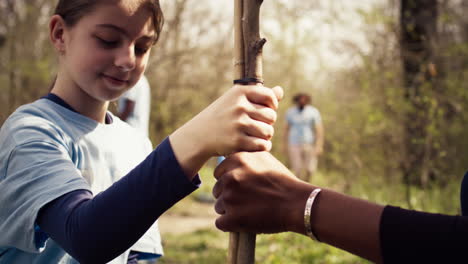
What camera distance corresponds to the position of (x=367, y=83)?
7348 millimetres

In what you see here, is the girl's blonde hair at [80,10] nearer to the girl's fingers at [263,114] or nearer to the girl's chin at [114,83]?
the girl's chin at [114,83]

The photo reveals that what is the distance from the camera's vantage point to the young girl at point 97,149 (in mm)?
1202

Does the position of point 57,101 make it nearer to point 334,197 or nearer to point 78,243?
point 78,243

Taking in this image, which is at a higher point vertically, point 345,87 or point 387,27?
point 387,27

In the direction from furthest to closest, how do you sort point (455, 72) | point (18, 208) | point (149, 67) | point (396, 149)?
point (149, 67) < point (396, 149) < point (455, 72) < point (18, 208)

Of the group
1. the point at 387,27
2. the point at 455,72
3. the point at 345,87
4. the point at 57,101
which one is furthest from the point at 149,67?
the point at 57,101

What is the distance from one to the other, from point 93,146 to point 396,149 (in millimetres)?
6577

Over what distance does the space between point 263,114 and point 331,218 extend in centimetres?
34

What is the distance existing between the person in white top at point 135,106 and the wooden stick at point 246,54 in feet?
10.1

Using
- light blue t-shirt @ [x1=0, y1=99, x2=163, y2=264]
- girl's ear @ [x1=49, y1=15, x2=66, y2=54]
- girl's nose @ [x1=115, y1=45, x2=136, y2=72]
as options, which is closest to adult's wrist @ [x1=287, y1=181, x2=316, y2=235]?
light blue t-shirt @ [x1=0, y1=99, x2=163, y2=264]

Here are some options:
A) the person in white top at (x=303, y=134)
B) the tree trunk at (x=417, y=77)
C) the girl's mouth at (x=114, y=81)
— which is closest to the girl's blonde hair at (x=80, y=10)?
the girl's mouth at (x=114, y=81)

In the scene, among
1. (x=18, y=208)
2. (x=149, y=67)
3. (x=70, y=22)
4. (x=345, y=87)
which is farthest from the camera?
(x=149, y=67)

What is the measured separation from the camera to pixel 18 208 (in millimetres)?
1347

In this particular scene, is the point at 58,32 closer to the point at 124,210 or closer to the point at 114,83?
the point at 114,83
